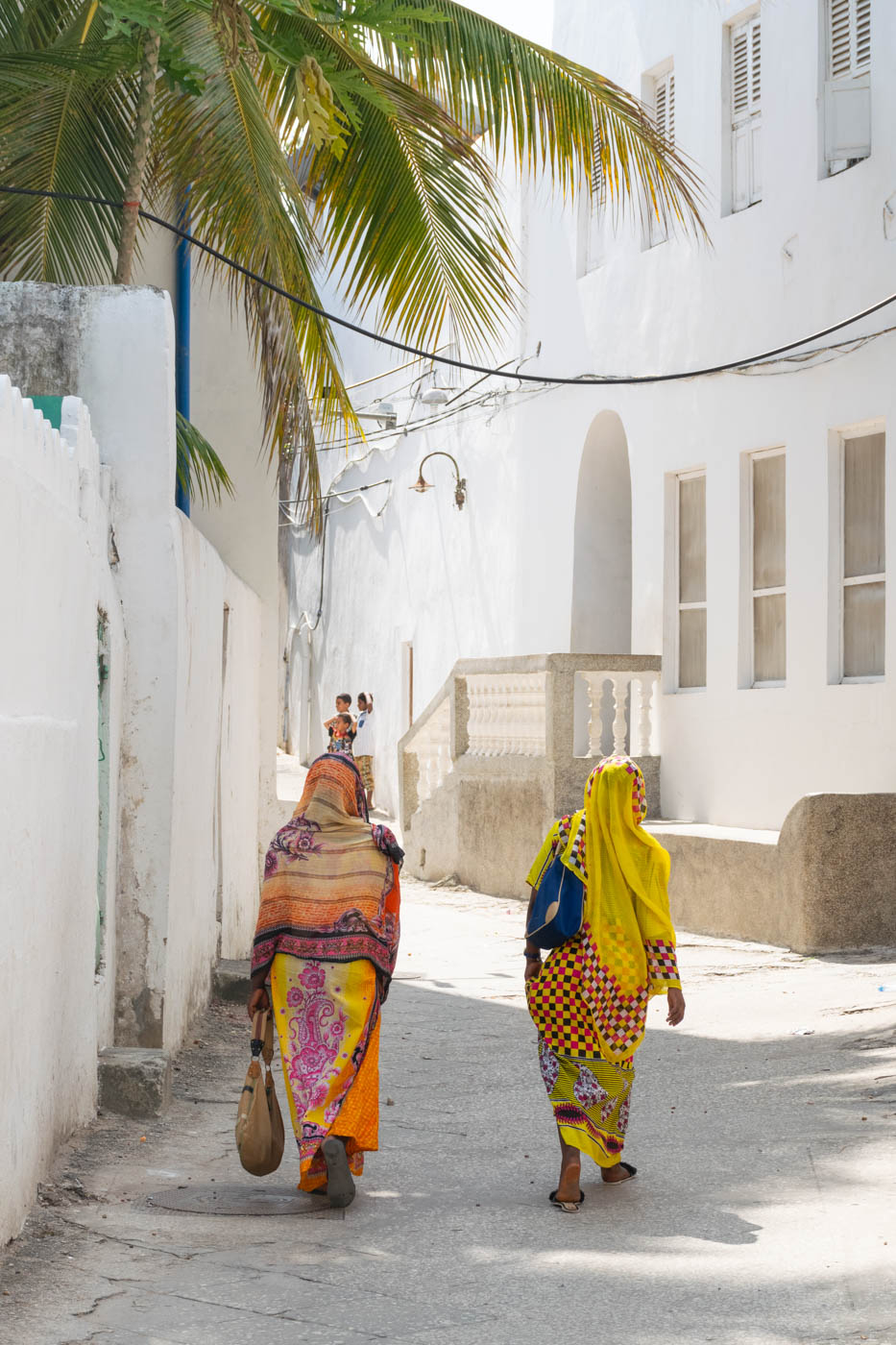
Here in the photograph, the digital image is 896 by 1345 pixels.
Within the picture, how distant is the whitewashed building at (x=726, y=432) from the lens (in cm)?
1202

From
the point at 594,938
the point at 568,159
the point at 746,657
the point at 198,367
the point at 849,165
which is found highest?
the point at 849,165

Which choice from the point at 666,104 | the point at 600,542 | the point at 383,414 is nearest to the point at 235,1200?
the point at 600,542

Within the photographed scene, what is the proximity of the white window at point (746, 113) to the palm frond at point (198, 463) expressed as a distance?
5029 mm

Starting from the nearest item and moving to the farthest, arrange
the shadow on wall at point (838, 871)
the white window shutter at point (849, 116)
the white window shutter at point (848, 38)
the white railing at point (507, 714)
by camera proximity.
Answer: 1. the shadow on wall at point (838, 871)
2. the white window shutter at point (849, 116)
3. the white window shutter at point (848, 38)
4. the white railing at point (507, 714)

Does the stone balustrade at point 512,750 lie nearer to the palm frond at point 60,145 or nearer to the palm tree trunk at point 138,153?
the palm frond at point 60,145

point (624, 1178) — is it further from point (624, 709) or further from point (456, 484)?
point (456, 484)

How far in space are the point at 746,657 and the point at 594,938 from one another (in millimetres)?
8050

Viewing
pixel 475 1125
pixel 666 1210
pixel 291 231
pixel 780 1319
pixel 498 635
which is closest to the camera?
pixel 780 1319

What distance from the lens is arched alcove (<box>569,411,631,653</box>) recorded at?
1664 centimetres

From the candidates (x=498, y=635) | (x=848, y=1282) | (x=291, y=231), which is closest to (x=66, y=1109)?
(x=848, y=1282)

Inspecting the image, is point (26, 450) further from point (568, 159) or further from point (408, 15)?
point (568, 159)

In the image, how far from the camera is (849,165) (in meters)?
12.2

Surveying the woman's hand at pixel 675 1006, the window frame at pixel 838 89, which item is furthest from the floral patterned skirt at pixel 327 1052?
the window frame at pixel 838 89

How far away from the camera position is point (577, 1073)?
5.64 m
